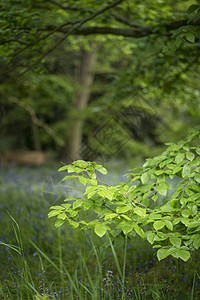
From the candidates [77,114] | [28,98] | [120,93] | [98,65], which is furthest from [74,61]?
[120,93]

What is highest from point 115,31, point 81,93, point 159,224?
point 115,31

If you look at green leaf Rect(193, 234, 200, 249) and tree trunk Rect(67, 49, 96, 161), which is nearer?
green leaf Rect(193, 234, 200, 249)

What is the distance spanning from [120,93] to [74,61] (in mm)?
6762

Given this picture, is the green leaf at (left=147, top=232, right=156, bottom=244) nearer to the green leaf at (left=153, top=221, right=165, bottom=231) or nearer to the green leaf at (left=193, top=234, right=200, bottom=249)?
the green leaf at (left=153, top=221, right=165, bottom=231)

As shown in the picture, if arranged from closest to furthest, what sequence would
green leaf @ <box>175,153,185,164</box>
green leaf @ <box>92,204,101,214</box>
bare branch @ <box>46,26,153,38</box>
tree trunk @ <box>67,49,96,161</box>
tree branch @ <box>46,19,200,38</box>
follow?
green leaf @ <box>92,204,101,214</box> < green leaf @ <box>175,153,185,164</box> < tree branch @ <box>46,19,200,38</box> < bare branch @ <box>46,26,153,38</box> < tree trunk @ <box>67,49,96,161</box>

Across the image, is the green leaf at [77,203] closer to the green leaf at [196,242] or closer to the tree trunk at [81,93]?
the green leaf at [196,242]

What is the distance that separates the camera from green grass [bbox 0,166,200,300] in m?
1.92

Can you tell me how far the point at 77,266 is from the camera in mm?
2811

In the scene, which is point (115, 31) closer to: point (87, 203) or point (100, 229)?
point (87, 203)

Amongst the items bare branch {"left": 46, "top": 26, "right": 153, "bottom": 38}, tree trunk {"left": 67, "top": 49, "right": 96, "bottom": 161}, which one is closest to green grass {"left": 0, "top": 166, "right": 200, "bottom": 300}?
bare branch {"left": 46, "top": 26, "right": 153, "bottom": 38}

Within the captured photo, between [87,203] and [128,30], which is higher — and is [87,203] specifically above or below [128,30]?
below

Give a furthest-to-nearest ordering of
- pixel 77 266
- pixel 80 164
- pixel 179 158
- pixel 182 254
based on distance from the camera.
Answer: pixel 77 266
pixel 179 158
pixel 80 164
pixel 182 254

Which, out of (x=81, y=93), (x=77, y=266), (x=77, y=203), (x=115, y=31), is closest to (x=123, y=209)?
(x=77, y=203)

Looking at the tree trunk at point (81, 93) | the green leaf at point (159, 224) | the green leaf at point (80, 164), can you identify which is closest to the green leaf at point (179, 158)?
the green leaf at point (159, 224)
